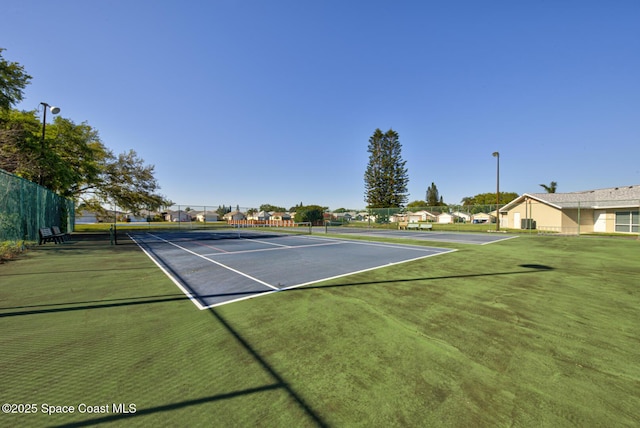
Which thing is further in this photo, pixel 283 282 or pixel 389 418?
pixel 283 282

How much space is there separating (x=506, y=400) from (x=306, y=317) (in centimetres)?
252

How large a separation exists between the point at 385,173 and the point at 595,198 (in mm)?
29117

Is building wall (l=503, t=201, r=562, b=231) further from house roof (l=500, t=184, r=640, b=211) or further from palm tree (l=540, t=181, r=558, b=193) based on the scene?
palm tree (l=540, t=181, r=558, b=193)

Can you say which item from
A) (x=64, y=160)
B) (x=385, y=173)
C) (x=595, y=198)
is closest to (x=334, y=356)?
(x=64, y=160)

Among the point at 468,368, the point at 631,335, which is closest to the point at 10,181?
the point at 468,368

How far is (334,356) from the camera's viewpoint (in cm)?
276

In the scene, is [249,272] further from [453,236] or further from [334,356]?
[453,236]

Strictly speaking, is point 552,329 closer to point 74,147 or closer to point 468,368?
point 468,368

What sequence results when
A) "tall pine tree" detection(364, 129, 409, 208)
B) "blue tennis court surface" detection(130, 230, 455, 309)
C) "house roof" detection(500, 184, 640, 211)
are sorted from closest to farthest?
"blue tennis court surface" detection(130, 230, 455, 309) < "house roof" detection(500, 184, 640, 211) < "tall pine tree" detection(364, 129, 409, 208)

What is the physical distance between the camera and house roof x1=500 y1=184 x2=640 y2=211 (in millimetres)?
22550

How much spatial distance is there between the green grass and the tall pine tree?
146 ft

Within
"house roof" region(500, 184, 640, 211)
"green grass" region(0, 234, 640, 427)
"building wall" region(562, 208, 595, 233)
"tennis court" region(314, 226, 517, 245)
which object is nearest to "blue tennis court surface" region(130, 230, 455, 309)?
"green grass" region(0, 234, 640, 427)

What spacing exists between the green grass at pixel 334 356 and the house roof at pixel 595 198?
27.0m

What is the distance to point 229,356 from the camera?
2758 mm
